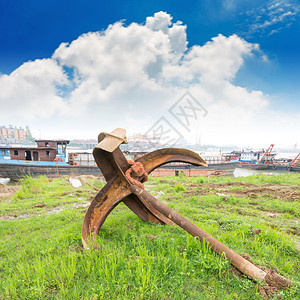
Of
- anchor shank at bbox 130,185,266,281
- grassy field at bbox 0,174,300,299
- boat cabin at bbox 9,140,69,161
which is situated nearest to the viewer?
grassy field at bbox 0,174,300,299

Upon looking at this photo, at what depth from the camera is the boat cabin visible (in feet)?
59.3

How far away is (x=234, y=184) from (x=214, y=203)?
12.5 ft

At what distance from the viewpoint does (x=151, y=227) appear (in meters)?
3.19

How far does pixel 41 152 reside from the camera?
18.4 metres

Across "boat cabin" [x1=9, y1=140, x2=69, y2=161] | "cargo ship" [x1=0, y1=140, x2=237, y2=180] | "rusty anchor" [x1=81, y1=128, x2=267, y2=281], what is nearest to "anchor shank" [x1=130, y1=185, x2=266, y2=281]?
"rusty anchor" [x1=81, y1=128, x2=267, y2=281]

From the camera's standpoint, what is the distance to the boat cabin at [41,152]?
59.3 feet

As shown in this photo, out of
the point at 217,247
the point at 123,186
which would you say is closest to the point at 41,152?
the point at 123,186

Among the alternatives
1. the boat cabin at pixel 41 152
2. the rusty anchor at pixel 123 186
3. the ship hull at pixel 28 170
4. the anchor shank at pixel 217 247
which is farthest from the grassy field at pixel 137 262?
the boat cabin at pixel 41 152

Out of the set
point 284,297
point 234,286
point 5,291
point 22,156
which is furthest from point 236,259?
point 22,156

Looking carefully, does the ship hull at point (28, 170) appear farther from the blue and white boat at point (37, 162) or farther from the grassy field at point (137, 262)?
the grassy field at point (137, 262)

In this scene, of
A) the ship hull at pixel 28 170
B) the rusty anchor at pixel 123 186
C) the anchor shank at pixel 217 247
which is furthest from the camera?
the ship hull at pixel 28 170

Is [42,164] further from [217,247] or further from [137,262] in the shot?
[217,247]

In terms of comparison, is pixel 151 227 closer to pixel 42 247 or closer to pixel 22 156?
pixel 42 247

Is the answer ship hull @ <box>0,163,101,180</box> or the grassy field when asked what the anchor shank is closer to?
the grassy field
